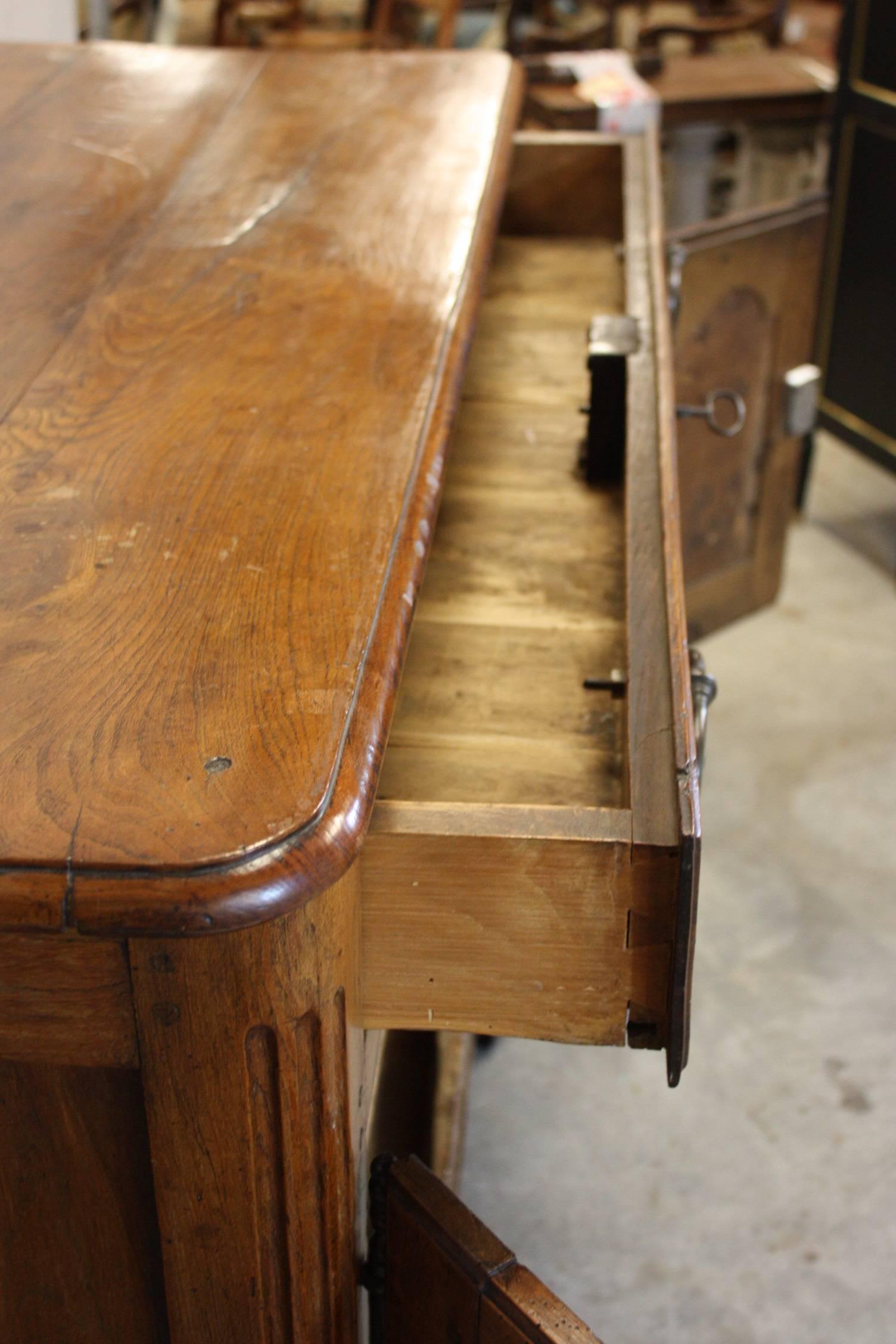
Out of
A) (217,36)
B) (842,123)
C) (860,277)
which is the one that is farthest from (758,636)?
(217,36)

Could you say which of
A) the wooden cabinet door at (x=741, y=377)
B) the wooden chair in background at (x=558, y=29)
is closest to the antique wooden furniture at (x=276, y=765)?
the wooden cabinet door at (x=741, y=377)

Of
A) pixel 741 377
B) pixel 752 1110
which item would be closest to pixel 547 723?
pixel 752 1110

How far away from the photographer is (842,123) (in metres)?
2.78

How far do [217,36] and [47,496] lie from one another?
468 centimetres

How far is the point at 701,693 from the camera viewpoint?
39.3 inches

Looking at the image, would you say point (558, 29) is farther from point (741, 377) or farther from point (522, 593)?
point (522, 593)

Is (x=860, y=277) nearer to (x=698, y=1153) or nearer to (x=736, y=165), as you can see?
(x=736, y=165)

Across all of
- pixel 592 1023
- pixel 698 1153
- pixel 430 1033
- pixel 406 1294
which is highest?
pixel 592 1023

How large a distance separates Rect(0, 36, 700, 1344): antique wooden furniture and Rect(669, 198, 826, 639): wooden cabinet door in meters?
0.85

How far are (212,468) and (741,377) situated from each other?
1.48 m

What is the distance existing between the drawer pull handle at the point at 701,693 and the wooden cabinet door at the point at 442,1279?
33 centimetres

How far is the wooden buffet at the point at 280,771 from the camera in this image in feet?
1.95

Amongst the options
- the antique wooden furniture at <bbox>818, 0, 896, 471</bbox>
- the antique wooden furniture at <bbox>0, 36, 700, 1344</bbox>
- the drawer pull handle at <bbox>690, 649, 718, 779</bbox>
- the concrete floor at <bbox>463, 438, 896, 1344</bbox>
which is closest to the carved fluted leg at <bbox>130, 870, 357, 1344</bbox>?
the antique wooden furniture at <bbox>0, 36, 700, 1344</bbox>

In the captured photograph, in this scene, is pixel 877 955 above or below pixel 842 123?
below
